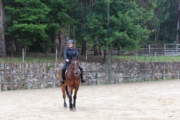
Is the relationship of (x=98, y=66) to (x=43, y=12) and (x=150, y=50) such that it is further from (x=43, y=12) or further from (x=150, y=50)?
(x=150, y=50)

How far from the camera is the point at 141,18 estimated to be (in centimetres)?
3881

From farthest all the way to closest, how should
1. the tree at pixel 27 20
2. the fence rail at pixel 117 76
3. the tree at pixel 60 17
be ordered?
1. the tree at pixel 60 17
2. the tree at pixel 27 20
3. the fence rail at pixel 117 76

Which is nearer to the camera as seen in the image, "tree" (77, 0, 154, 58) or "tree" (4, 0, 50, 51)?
"tree" (4, 0, 50, 51)

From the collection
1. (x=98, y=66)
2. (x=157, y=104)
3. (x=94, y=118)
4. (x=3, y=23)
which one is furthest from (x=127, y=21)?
(x=94, y=118)

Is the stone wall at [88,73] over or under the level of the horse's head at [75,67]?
under

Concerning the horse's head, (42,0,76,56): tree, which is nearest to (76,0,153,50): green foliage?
(42,0,76,56): tree

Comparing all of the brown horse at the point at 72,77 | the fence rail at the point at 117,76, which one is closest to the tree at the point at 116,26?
the fence rail at the point at 117,76

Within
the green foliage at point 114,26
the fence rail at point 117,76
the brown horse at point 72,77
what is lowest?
the fence rail at point 117,76

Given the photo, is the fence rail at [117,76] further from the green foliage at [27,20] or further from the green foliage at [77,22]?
the green foliage at [27,20]

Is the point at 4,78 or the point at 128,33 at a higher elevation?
the point at 128,33

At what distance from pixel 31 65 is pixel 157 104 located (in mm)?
15184

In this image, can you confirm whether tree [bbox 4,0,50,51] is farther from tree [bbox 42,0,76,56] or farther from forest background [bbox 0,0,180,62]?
tree [bbox 42,0,76,56]

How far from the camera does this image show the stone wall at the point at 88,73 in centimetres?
3191

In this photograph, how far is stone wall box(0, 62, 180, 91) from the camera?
1256 inches
